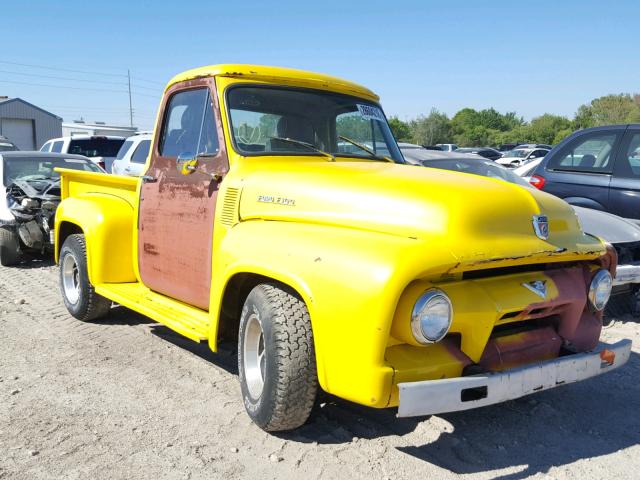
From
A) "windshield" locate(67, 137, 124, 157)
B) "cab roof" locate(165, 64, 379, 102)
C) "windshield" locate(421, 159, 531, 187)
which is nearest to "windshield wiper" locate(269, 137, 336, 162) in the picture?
"cab roof" locate(165, 64, 379, 102)

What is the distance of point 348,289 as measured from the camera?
2791 millimetres

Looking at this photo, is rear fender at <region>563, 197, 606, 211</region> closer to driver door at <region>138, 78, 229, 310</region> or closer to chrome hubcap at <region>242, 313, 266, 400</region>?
driver door at <region>138, 78, 229, 310</region>

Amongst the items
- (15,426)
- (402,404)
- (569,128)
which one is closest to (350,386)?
(402,404)

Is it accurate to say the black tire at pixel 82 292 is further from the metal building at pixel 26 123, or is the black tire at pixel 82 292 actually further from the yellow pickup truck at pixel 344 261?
the metal building at pixel 26 123

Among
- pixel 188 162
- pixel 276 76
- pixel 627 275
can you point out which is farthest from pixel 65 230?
pixel 627 275

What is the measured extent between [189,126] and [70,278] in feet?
7.93

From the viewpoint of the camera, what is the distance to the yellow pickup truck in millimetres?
2785

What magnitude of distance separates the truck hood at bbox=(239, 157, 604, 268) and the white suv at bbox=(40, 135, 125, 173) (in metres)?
13.0

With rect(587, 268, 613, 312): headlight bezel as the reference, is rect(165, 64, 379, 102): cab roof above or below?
above

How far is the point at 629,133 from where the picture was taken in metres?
6.98

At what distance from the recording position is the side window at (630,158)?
684cm

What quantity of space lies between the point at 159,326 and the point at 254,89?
8.38 feet

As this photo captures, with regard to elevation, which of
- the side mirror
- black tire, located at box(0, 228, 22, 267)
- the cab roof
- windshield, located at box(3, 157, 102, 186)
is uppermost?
the cab roof

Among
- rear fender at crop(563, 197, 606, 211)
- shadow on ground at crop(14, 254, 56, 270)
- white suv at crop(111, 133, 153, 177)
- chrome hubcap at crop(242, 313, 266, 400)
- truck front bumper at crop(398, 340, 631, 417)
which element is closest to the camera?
truck front bumper at crop(398, 340, 631, 417)
